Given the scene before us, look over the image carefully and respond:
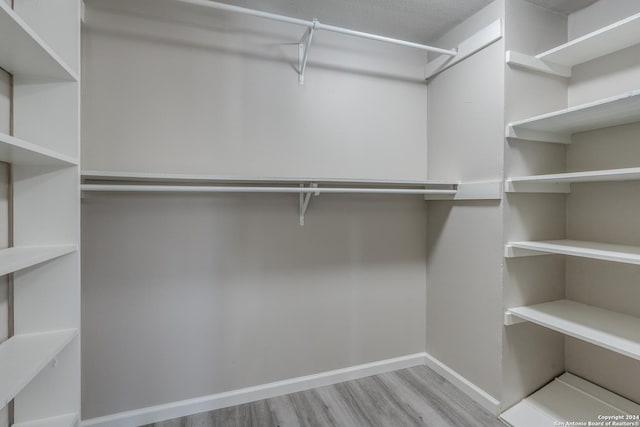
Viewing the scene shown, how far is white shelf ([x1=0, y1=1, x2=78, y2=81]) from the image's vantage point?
0.83 metres

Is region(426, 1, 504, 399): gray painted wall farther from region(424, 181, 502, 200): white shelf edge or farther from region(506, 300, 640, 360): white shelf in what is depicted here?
region(506, 300, 640, 360): white shelf

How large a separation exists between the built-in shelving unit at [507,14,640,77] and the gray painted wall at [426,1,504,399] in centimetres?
19

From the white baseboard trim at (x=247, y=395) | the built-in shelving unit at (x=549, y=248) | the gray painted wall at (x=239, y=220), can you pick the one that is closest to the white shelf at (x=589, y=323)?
the built-in shelving unit at (x=549, y=248)

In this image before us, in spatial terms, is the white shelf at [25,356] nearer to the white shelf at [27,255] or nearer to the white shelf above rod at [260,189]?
the white shelf at [27,255]

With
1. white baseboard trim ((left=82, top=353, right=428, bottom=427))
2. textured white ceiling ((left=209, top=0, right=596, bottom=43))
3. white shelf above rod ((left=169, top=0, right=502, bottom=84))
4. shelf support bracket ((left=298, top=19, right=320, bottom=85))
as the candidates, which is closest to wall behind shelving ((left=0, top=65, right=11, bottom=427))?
white baseboard trim ((left=82, top=353, right=428, bottom=427))

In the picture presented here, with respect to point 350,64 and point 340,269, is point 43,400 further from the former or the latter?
point 350,64

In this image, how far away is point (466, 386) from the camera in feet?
6.11

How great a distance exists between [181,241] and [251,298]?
0.51m

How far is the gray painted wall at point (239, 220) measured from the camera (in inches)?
61.7

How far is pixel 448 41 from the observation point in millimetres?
2000

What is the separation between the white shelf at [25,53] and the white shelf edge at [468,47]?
6.45 feet

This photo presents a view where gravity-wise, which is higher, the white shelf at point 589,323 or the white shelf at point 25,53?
the white shelf at point 25,53

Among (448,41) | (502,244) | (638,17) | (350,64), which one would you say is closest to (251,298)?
(502,244)

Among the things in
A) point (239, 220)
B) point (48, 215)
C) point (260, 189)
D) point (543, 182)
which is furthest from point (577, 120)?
point (48, 215)
